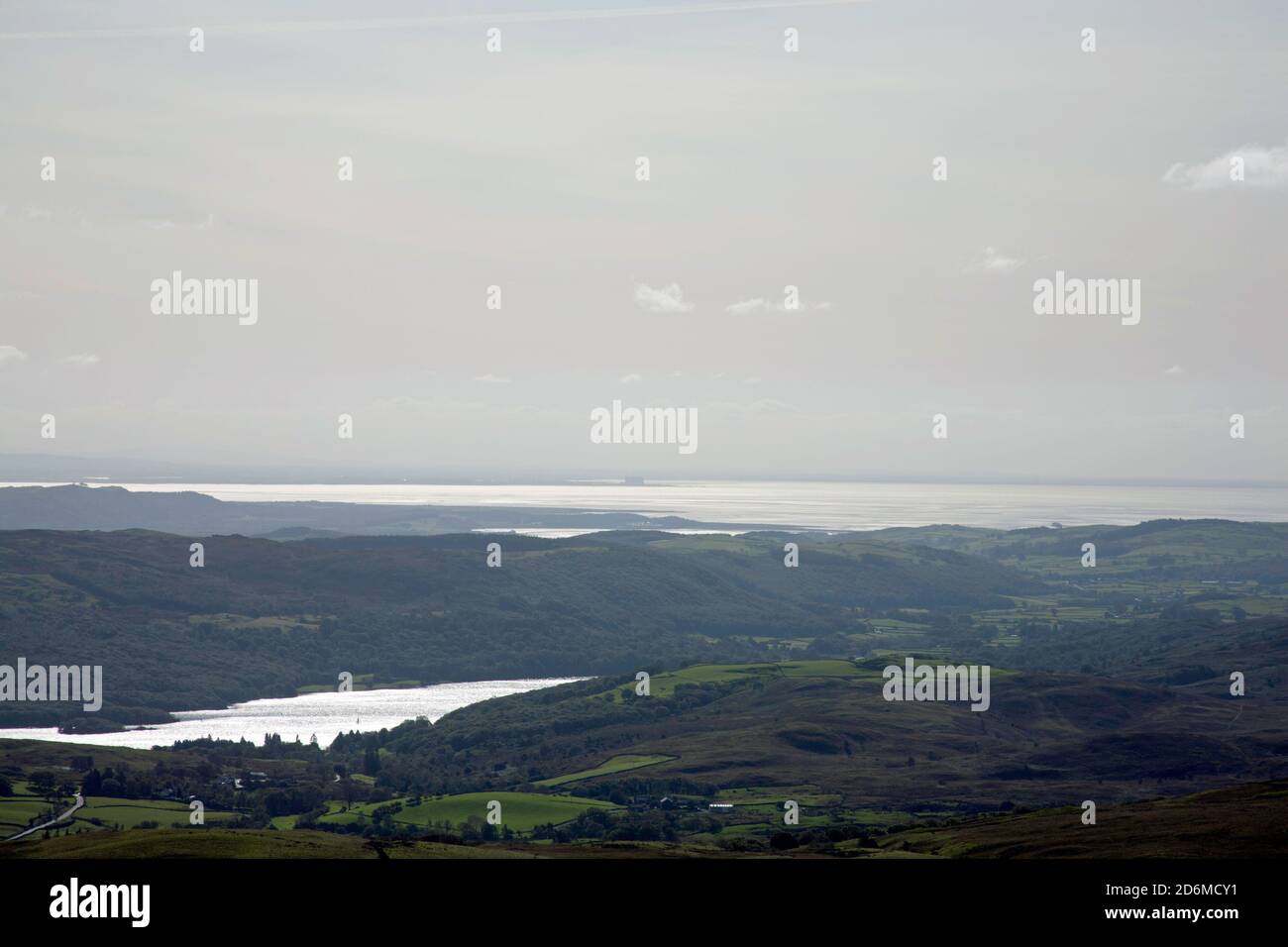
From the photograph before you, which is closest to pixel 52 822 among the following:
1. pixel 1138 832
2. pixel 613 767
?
pixel 613 767

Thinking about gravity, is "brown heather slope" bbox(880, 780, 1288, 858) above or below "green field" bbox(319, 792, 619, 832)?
above

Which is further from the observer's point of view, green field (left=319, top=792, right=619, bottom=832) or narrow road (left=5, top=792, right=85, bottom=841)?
green field (left=319, top=792, right=619, bottom=832)

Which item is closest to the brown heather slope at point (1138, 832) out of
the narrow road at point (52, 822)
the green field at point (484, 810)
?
the green field at point (484, 810)

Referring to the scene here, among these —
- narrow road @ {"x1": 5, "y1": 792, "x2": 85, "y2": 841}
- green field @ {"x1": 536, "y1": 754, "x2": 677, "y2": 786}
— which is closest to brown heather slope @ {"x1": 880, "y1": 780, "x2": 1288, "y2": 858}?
green field @ {"x1": 536, "y1": 754, "x2": 677, "y2": 786}

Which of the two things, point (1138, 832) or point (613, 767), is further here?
point (613, 767)

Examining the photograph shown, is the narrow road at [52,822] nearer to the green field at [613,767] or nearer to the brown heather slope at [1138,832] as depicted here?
the green field at [613,767]

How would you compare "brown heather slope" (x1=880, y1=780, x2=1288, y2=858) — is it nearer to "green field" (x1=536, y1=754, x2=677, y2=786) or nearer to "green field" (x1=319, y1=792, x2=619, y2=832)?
"green field" (x1=319, y1=792, x2=619, y2=832)

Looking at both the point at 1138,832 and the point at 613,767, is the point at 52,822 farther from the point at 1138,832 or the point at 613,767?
the point at 1138,832

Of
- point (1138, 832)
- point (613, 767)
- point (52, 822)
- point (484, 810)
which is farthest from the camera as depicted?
point (613, 767)

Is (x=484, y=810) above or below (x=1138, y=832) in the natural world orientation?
below
